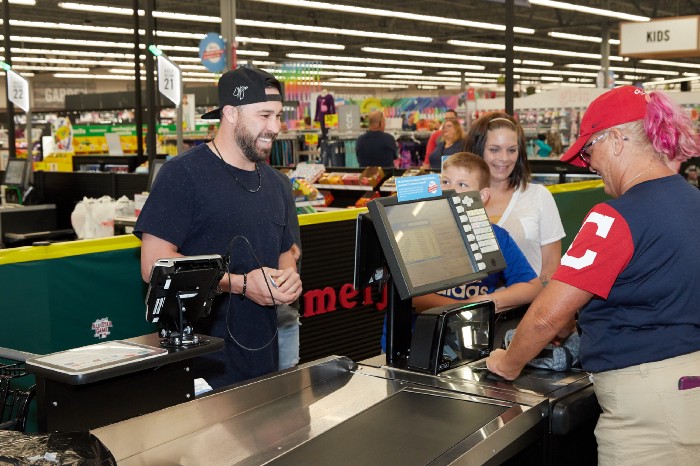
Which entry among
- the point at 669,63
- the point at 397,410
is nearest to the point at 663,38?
the point at 397,410

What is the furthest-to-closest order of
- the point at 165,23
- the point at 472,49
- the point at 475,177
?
the point at 472,49 < the point at 165,23 < the point at 475,177

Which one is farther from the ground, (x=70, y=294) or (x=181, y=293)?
(x=181, y=293)

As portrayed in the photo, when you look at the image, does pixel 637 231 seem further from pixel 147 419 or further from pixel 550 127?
pixel 550 127

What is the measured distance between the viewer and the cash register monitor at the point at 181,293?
5.64 feet

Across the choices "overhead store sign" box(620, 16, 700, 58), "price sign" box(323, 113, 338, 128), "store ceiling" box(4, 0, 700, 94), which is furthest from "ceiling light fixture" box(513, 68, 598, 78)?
"price sign" box(323, 113, 338, 128)

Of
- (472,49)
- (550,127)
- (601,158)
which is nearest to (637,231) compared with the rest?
(601,158)

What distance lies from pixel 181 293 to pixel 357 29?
63.4 ft

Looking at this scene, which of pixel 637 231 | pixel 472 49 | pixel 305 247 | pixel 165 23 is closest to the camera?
pixel 637 231

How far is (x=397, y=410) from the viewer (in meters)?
1.91

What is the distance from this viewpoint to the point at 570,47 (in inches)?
1065

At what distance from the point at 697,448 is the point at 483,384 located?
53 centimetres

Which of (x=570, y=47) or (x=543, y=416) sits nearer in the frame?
(x=543, y=416)

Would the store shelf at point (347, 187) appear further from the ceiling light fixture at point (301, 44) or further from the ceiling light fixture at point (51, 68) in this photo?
the ceiling light fixture at point (51, 68)

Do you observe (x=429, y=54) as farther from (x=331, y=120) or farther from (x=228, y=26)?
(x=228, y=26)
